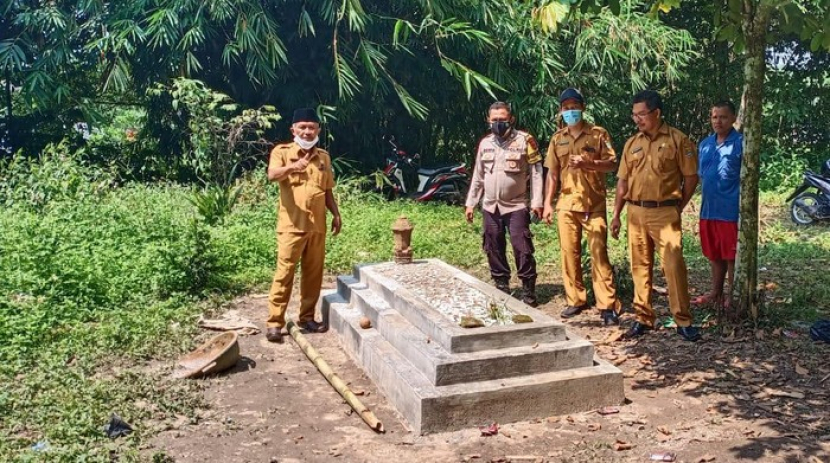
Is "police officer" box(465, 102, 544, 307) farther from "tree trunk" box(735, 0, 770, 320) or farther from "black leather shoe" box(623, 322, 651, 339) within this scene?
"tree trunk" box(735, 0, 770, 320)

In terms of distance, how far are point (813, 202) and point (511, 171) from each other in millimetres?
5693

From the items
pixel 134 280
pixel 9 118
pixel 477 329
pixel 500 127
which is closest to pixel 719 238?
pixel 500 127

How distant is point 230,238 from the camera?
788 centimetres

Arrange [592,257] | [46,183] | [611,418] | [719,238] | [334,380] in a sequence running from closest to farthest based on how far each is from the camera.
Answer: [611,418] → [334,380] → [719,238] → [592,257] → [46,183]

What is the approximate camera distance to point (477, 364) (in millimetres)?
4105

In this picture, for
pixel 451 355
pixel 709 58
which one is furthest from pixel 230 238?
pixel 709 58

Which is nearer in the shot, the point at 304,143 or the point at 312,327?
the point at 304,143

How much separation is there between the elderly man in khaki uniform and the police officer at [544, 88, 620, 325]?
1.36ft

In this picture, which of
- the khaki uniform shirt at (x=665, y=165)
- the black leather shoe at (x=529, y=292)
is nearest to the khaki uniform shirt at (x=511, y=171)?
the black leather shoe at (x=529, y=292)

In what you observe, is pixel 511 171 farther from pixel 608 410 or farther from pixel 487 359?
pixel 608 410

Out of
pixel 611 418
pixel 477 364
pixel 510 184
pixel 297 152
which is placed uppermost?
pixel 297 152

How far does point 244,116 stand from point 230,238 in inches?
118

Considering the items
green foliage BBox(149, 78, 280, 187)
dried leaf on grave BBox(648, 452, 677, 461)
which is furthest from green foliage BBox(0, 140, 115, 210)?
dried leaf on grave BBox(648, 452, 677, 461)

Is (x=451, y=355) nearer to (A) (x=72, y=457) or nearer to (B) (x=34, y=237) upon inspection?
(A) (x=72, y=457)
